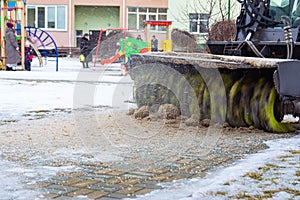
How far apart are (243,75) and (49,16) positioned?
34.1m

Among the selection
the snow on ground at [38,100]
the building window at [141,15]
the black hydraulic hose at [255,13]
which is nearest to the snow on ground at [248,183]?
the snow on ground at [38,100]

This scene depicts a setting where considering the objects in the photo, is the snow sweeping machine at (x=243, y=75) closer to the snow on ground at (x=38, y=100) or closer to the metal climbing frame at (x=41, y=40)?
the snow on ground at (x=38, y=100)

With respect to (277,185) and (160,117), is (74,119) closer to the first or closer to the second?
(160,117)

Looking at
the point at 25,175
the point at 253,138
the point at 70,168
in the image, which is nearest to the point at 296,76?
the point at 253,138

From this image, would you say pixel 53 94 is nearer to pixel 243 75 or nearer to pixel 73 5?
pixel 243 75

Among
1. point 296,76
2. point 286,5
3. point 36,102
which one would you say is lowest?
point 36,102

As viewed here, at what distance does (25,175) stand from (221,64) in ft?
9.52

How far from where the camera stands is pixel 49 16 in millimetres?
40469

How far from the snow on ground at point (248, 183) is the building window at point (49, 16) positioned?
35.5 metres

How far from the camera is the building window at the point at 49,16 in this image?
132ft

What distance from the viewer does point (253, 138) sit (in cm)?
688

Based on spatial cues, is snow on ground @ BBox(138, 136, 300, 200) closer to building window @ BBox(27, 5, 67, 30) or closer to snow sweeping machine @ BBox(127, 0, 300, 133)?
snow sweeping machine @ BBox(127, 0, 300, 133)

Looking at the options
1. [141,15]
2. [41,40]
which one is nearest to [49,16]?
[141,15]

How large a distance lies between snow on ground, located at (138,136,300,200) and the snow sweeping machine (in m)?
1.40
